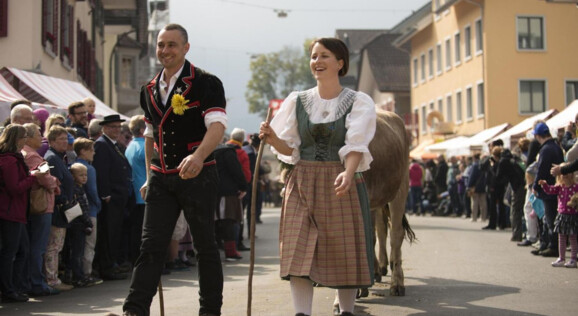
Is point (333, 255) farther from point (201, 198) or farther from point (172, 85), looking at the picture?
point (172, 85)

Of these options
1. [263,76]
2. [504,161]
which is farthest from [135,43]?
[263,76]

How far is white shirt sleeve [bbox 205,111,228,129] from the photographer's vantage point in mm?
6938

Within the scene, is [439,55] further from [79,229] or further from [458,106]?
[79,229]

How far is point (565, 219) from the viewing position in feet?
44.5

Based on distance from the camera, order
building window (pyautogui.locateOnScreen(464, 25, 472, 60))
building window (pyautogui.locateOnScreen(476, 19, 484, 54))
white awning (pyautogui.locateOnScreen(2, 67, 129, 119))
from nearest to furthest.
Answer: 1. white awning (pyautogui.locateOnScreen(2, 67, 129, 119))
2. building window (pyautogui.locateOnScreen(476, 19, 484, 54))
3. building window (pyautogui.locateOnScreen(464, 25, 472, 60))

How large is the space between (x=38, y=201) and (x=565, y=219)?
23.2ft

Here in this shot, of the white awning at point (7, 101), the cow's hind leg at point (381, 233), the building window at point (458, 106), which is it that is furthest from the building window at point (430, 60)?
the cow's hind leg at point (381, 233)

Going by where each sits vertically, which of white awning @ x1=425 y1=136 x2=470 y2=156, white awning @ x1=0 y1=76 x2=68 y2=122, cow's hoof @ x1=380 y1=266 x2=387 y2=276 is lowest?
cow's hoof @ x1=380 y1=266 x2=387 y2=276

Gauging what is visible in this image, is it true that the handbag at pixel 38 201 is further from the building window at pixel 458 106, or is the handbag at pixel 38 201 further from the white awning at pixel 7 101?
the building window at pixel 458 106

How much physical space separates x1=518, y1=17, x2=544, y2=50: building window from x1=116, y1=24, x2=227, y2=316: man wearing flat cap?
41943 mm

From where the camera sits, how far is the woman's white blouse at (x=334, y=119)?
6.99 m

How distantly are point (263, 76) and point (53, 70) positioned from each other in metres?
97.9

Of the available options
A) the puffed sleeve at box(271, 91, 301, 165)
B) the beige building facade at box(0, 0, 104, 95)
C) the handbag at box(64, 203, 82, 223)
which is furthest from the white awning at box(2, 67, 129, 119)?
the puffed sleeve at box(271, 91, 301, 165)

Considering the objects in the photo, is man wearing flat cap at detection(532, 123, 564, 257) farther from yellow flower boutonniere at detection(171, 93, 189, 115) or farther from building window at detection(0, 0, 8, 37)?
building window at detection(0, 0, 8, 37)
